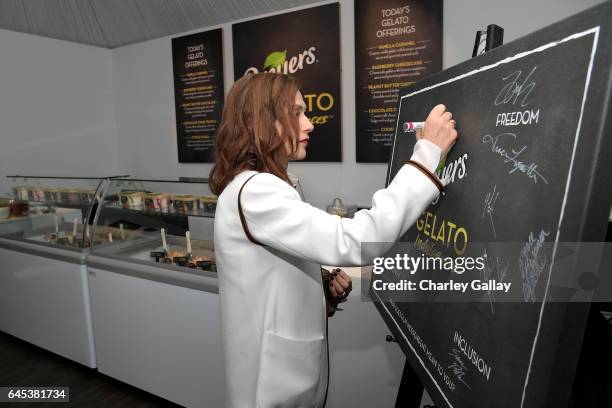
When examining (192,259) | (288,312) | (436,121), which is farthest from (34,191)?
(436,121)

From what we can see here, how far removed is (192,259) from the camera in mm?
2428

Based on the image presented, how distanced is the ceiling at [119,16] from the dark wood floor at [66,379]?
293 centimetres

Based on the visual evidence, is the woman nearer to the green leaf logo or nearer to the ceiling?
the green leaf logo

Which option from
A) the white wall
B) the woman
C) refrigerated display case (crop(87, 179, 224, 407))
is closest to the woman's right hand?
the woman

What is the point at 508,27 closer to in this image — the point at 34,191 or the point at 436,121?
the point at 436,121

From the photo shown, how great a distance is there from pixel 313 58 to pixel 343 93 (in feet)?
1.25

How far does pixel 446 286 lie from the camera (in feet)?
3.32

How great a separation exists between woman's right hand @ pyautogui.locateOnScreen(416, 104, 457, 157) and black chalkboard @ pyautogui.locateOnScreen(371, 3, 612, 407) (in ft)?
0.08

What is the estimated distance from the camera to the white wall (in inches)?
159

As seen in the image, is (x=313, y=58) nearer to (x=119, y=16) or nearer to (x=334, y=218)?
(x=119, y=16)

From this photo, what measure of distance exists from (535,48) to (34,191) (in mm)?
3665
